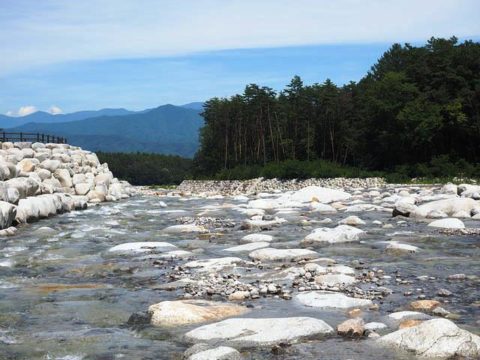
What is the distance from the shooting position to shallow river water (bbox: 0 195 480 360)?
6.79 m

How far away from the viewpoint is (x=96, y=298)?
9.53 meters

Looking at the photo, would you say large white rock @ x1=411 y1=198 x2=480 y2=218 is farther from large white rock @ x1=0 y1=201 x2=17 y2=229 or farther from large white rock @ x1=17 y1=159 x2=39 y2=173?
large white rock @ x1=17 y1=159 x2=39 y2=173

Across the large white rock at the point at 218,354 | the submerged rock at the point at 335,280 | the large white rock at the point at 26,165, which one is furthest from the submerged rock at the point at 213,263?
the large white rock at the point at 26,165

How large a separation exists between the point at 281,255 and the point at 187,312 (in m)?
5.09

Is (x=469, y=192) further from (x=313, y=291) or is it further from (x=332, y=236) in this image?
(x=313, y=291)

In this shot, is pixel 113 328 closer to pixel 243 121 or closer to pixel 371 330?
pixel 371 330

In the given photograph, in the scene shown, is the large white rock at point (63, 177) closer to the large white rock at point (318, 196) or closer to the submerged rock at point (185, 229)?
the large white rock at point (318, 196)

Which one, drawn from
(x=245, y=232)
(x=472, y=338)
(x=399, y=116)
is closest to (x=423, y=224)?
(x=245, y=232)

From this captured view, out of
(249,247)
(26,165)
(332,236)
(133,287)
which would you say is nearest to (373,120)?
(26,165)

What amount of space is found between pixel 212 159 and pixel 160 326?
74.3 m

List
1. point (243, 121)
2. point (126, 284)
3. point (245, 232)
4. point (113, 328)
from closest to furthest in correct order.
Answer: point (113, 328), point (126, 284), point (245, 232), point (243, 121)

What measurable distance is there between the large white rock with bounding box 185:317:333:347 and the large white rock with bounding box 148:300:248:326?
54 cm

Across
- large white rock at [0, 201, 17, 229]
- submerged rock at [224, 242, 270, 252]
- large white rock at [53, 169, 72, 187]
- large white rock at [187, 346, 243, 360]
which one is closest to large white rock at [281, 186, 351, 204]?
large white rock at [53, 169, 72, 187]

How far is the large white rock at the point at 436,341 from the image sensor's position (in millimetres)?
6273
